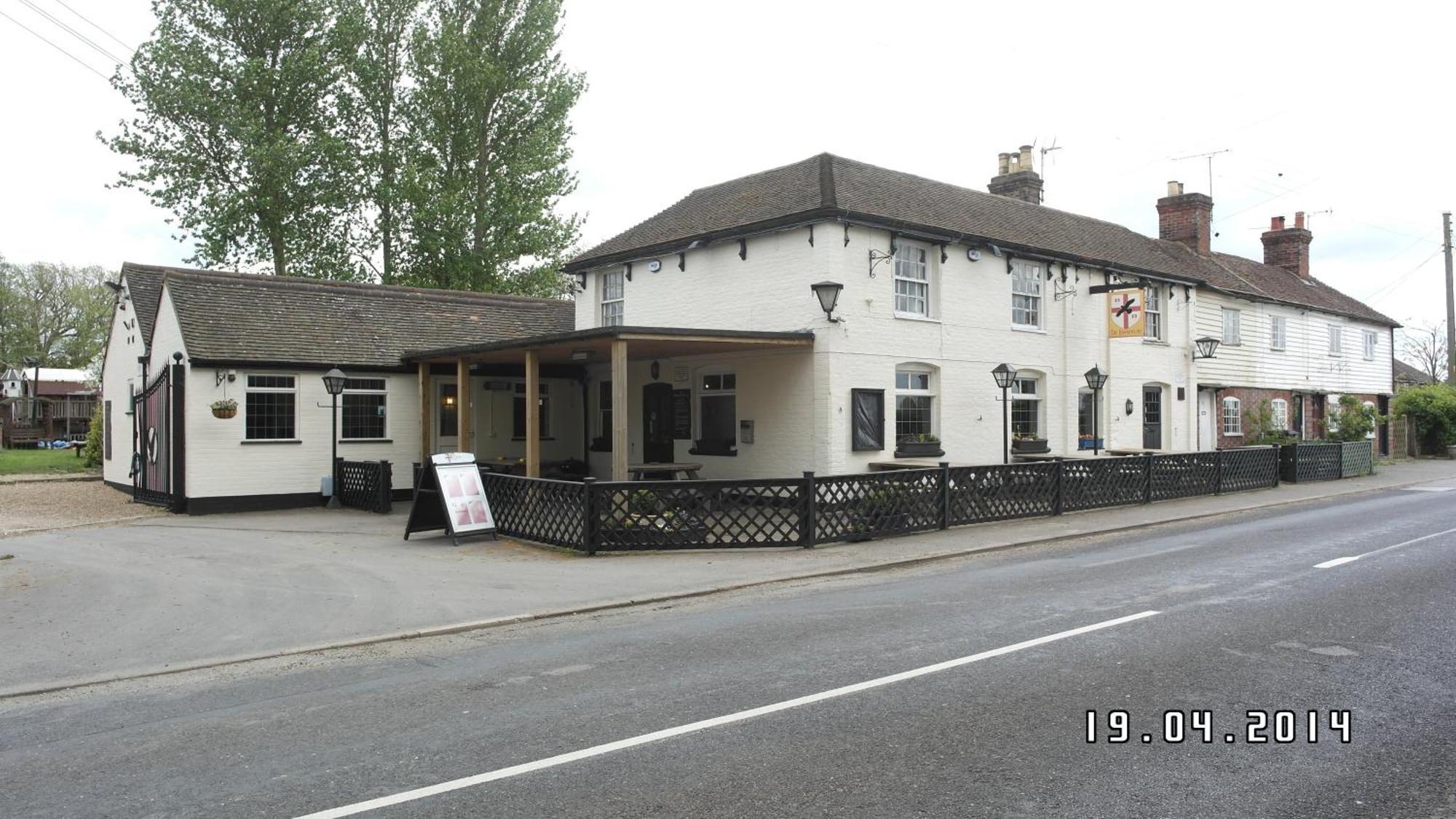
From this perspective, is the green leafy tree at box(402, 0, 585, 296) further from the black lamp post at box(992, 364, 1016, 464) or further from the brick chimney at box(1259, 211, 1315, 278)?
the brick chimney at box(1259, 211, 1315, 278)

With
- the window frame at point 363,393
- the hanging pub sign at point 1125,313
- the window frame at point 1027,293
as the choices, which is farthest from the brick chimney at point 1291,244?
the window frame at point 363,393

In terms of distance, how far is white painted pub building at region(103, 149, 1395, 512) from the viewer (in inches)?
706

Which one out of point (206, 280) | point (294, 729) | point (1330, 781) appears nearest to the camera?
point (1330, 781)

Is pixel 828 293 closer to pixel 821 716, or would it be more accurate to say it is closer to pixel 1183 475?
pixel 1183 475

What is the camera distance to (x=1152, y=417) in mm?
25578

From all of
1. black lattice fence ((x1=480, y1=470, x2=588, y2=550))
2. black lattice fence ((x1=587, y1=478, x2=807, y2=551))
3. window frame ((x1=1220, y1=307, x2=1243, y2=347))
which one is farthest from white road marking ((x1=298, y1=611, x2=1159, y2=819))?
window frame ((x1=1220, y1=307, x2=1243, y2=347))

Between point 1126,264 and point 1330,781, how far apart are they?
21.4 metres

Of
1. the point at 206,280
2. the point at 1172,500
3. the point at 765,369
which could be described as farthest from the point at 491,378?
the point at 1172,500

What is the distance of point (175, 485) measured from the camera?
1939 centimetres

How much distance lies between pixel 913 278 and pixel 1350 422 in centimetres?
1697

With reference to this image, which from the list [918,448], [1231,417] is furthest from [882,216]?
[1231,417]

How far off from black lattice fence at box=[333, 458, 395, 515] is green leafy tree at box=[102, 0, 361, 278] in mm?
14564

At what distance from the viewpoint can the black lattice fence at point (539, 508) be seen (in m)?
13.3

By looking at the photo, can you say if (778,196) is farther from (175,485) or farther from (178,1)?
(178,1)
